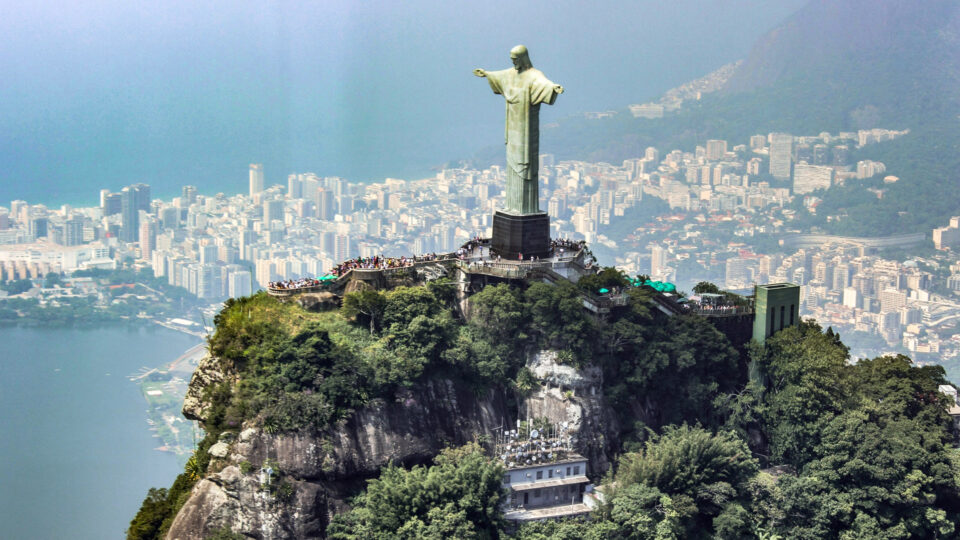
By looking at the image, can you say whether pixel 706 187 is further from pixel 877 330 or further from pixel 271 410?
pixel 271 410

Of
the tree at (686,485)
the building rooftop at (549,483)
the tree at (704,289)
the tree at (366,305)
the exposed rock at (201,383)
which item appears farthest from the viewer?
the tree at (704,289)

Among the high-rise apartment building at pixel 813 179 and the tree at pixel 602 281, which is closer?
the tree at pixel 602 281

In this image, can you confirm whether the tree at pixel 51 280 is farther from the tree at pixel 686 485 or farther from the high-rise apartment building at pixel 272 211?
the tree at pixel 686 485

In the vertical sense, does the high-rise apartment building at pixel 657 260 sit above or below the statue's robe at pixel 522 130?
below

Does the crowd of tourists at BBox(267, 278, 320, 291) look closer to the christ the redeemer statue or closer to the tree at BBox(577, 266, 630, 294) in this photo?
the christ the redeemer statue

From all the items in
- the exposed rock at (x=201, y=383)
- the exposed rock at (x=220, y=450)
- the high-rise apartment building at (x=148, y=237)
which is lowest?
the exposed rock at (x=220, y=450)

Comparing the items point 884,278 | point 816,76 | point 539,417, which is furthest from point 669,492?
point 816,76

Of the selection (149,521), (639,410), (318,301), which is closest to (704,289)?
(639,410)

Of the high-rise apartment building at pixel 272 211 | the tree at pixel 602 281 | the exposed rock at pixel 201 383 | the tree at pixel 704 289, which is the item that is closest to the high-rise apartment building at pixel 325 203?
the high-rise apartment building at pixel 272 211

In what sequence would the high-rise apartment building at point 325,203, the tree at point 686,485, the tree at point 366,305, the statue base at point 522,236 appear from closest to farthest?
the tree at point 686,485 → the tree at point 366,305 → the statue base at point 522,236 → the high-rise apartment building at point 325,203
